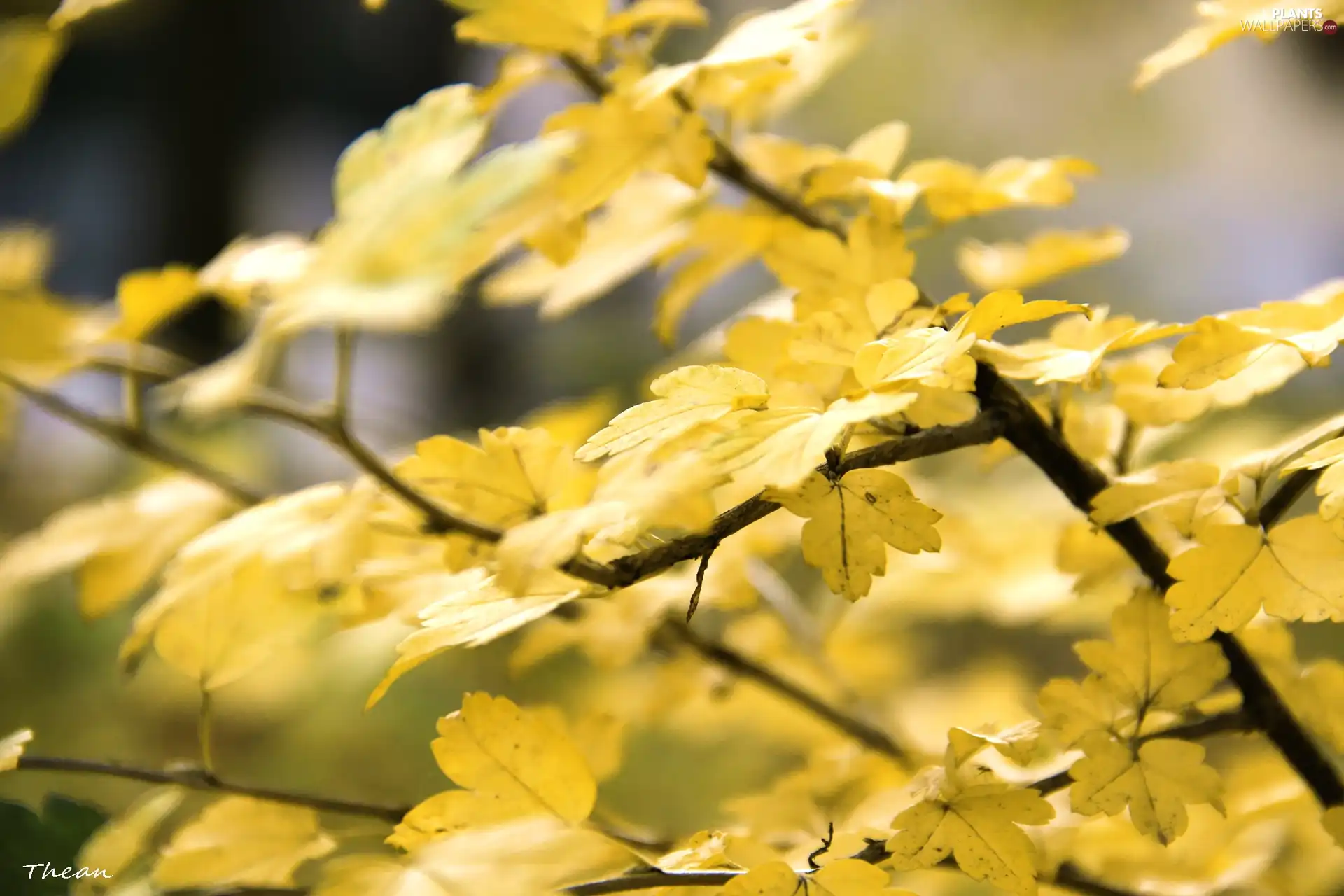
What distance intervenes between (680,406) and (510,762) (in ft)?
0.59

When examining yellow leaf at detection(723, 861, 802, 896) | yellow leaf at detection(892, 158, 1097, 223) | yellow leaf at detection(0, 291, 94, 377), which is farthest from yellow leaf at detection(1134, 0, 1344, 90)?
yellow leaf at detection(0, 291, 94, 377)

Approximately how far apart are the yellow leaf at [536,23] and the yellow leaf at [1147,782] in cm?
37

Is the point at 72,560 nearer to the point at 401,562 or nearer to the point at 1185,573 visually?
the point at 401,562

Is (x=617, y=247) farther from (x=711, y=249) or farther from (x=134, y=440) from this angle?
(x=134, y=440)

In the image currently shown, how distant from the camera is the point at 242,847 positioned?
0.45 meters

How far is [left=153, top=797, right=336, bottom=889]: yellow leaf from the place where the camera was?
1.45 feet

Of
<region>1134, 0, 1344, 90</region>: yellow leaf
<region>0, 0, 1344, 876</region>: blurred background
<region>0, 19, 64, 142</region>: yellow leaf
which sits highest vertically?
<region>0, 19, 64, 142</region>: yellow leaf

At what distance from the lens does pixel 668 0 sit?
0.49m

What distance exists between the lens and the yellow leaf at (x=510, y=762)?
15.7 inches

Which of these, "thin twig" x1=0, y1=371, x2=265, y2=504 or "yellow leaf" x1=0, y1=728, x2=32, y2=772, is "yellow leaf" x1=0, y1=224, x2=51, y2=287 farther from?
"yellow leaf" x1=0, y1=728, x2=32, y2=772

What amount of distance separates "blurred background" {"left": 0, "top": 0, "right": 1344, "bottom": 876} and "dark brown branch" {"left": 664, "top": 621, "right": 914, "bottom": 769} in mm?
347

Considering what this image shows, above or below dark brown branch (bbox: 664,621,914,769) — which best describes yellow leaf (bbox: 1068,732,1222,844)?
above

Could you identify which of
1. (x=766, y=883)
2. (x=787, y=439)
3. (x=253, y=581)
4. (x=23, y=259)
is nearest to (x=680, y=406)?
(x=787, y=439)

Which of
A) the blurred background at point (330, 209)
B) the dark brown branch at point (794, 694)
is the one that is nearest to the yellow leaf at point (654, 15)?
the dark brown branch at point (794, 694)
